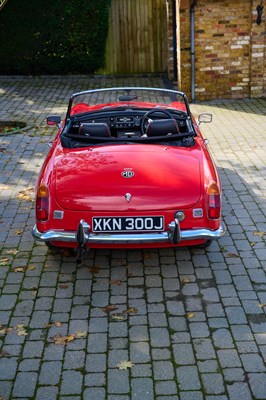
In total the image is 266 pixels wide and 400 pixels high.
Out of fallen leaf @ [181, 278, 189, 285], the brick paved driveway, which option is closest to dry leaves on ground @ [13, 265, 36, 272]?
the brick paved driveway

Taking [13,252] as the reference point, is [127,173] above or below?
above

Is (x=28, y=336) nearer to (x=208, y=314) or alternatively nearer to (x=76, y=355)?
(x=76, y=355)

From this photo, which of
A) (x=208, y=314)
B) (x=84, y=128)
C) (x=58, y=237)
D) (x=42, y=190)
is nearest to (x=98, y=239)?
(x=58, y=237)

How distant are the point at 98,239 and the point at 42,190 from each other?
28.7 inches

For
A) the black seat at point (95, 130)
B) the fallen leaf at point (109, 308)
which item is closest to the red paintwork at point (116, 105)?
the black seat at point (95, 130)

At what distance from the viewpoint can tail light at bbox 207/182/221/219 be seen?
16.8ft

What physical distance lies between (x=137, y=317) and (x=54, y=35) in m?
13.1

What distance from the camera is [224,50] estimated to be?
42.3ft

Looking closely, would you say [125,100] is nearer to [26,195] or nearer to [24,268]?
[26,195]

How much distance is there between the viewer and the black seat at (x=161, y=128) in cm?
617

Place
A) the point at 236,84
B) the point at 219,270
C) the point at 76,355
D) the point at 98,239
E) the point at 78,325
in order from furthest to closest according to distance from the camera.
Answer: the point at 236,84 < the point at 219,270 < the point at 98,239 < the point at 78,325 < the point at 76,355

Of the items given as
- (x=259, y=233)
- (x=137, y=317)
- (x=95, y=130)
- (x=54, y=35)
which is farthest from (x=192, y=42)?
(x=137, y=317)

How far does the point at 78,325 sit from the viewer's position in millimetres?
4566

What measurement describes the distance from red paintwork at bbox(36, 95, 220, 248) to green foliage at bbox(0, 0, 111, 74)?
1145 centimetres
